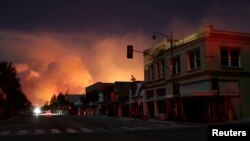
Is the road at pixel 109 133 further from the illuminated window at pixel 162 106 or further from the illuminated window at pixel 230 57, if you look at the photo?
the illuminated window at pixel 162 106

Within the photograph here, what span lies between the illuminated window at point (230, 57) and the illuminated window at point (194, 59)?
2.70 meters

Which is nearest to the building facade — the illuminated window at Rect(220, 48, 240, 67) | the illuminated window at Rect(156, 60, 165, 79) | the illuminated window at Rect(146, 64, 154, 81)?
the illuminated window at Rect(220, 48, 240, 67)

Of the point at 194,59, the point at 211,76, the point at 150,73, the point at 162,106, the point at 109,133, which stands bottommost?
the point at 109,133

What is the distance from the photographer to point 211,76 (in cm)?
4344

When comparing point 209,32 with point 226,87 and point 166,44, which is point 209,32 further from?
point 166,44

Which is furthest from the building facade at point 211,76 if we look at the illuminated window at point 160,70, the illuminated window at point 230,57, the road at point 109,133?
the road at point 109,133

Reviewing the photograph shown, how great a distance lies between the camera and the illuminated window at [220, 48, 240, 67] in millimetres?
44906

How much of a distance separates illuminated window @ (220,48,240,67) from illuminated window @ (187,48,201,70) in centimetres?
270

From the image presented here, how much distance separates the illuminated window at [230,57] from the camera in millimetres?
44906

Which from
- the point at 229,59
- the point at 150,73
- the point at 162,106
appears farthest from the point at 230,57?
the point at 150,73

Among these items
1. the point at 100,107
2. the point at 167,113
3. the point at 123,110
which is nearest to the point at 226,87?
the point at 167,113

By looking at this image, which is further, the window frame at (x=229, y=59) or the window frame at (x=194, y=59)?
the window frame at (x=194, y=59)

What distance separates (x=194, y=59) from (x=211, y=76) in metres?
3.80

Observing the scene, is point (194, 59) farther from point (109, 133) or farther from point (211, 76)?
point (109, 133)
